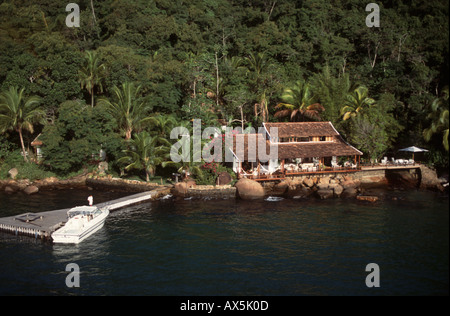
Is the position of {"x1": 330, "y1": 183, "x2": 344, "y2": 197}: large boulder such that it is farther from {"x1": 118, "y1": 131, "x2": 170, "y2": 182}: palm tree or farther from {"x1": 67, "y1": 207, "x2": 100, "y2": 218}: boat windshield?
{"x1": 67, "y1": 207, "x2": 100, "y2": 218}: boat windshield

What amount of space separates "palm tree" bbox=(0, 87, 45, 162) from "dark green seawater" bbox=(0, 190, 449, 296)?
632 inches

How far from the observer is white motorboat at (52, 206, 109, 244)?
101ft

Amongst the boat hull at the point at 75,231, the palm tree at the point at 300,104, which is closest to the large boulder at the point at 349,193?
the palm tree at the point at 300,104

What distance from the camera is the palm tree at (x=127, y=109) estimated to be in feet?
175

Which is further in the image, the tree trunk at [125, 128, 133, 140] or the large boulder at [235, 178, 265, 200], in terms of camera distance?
the tree trunk at [125, 128, 133, 140]

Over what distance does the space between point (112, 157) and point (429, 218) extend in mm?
36707

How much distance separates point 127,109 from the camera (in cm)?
5341

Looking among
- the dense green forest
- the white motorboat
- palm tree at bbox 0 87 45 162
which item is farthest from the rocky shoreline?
the white motorboat

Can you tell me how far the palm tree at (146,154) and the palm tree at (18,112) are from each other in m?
13.3

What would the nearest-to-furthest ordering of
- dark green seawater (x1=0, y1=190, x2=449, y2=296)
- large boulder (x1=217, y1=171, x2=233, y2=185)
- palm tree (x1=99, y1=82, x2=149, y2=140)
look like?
1. dark green seawater (x1=0, y1=190, x2=449, y2=296)
2. large boulder (x1=217, y1=171, x2=233, y2=185)
3. palm tree (x1=99, y1=82, x2=149, y2=140)

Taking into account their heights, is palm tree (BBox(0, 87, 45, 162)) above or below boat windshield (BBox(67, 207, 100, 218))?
above

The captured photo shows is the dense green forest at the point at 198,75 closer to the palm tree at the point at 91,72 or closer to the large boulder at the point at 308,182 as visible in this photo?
the palm tree at the point at 91,72

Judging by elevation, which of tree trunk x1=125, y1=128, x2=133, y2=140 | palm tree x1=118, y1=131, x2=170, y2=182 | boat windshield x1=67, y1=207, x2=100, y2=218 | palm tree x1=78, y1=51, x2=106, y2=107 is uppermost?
palm tree x1=78, y1=51, x2=106, y2=107
